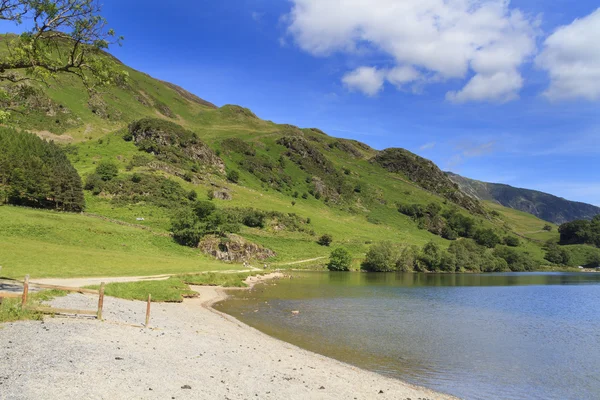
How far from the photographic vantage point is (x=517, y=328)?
104 ft

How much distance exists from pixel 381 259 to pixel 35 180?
271ft

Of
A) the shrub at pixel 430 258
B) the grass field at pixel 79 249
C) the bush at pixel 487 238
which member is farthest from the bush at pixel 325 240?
the bush at pixel 487 238

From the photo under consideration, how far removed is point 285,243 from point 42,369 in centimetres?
9225

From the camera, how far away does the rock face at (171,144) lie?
452ft

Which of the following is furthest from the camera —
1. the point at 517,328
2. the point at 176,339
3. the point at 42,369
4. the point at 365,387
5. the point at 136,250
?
the point at 136,250

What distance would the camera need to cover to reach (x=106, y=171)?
10838 centimetres

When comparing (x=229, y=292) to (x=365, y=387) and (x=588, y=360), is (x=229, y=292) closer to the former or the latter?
(x=365, y=387)

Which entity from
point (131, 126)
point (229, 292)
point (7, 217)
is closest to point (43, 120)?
point (131, 126)

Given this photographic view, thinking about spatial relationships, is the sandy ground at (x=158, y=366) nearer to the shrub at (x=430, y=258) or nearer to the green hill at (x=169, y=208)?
the green hill at (x=169, y=208)

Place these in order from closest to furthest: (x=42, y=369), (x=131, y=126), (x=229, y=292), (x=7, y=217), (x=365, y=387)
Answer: (x=42, y=369)
(x=365, y=387)
(x=229, y=292)
(x=7, y=217)
(x=131, y=126)

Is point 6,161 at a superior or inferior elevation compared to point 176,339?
superior

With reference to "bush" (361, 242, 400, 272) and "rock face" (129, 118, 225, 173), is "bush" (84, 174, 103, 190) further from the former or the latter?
"bush" (361, 242, 400, 272)

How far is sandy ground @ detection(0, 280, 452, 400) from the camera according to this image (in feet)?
35.1

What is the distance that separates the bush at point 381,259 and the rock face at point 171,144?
3189 inches
